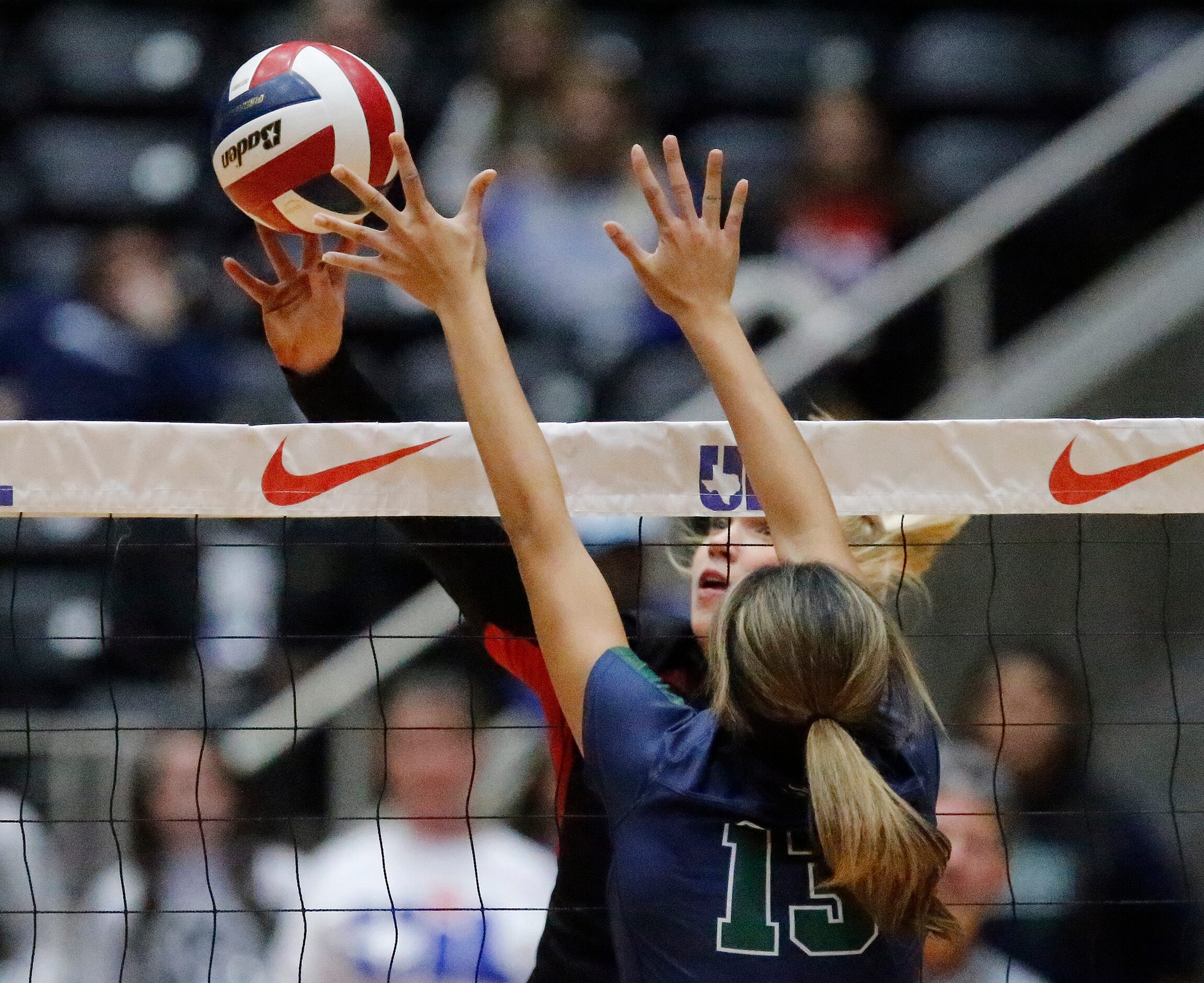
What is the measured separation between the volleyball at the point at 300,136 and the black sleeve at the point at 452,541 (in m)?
0.27

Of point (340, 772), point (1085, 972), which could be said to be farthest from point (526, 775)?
point (1085, 972)

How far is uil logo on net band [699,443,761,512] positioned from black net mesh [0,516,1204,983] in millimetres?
648

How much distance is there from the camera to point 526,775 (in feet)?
15.4

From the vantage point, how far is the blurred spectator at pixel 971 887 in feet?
10.9

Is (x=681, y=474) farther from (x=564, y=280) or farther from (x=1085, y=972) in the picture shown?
(x=564, y=280)

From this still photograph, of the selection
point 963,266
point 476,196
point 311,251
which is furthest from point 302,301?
point 963,266

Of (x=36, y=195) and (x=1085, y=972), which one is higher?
(x=36, y=195)

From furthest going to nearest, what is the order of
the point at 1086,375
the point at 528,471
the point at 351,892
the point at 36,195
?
the point at 36,195 < the point at 1086,375 < the point at 351,892 < the point at 528,471

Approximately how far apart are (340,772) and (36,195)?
3132 millimetres

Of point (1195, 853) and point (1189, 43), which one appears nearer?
point (1195, 853)

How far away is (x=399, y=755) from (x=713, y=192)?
2.75 metres

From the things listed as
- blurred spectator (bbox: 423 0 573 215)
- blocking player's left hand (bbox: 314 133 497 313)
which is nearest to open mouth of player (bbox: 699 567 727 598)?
blocking player's left hand (bbox: 314 133 497 313)

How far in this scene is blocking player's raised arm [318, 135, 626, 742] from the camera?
1685 millimetres

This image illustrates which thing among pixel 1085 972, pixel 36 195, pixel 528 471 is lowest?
pixel 1085 972
